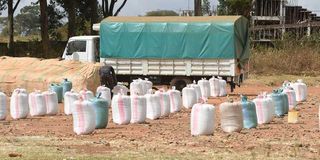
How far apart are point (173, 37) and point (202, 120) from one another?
44.5 feet

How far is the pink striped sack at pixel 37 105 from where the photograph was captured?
17.6 metres

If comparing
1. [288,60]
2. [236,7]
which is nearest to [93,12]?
[236,7]

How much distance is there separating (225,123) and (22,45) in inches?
1502

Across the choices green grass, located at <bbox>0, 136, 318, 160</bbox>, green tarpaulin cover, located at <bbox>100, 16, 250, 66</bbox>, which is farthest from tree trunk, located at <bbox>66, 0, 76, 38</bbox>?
green grass, located at <bbox>0, 136, 318, 160</bbox>

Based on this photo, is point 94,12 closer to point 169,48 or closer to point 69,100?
point 169,48

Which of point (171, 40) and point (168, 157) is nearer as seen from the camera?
point (168, 157)

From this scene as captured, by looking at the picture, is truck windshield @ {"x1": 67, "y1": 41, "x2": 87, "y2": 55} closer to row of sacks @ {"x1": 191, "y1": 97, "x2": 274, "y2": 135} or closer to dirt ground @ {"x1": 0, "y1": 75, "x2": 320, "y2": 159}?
dirt ground @ {"x1": 0, "y1": 75, "x2": 320, "y2": 159}

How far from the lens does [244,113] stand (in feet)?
46.2

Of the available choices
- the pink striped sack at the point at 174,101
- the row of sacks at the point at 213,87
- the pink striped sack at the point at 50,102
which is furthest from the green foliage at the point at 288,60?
the pink striped sack at the point at 50,102

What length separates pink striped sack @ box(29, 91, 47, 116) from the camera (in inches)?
691

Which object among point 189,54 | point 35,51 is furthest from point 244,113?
point 35,51

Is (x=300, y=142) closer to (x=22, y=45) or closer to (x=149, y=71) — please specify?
(x=149, y=71)

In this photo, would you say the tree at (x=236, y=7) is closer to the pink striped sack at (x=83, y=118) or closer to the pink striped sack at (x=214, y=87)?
the pink striped sack at (x=214, y=87)

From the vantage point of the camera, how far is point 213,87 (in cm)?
2439
